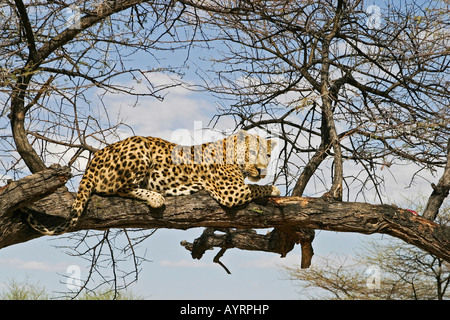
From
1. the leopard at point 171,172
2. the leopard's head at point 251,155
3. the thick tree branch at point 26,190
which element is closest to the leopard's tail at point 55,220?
the leopard at point 171,172

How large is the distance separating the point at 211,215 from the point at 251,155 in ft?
2.99

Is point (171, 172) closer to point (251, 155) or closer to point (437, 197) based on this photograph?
point (251, 155)

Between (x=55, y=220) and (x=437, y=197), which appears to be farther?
(x=437, y=197)

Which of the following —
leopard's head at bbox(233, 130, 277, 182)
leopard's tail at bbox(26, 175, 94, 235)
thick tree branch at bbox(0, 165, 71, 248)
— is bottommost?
leopard's tail at bbox(26, 175, 94, 235)

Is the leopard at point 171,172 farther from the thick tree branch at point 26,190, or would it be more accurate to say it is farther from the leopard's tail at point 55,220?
the thick tree branch at point 26,190

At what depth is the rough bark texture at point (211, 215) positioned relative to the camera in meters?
5.20

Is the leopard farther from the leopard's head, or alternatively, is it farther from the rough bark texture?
the rough bark texture

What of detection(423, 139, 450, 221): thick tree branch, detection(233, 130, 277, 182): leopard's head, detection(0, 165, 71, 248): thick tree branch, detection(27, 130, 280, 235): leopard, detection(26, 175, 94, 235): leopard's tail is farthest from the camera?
detection(423, 139, 450, 221): thick tree branch

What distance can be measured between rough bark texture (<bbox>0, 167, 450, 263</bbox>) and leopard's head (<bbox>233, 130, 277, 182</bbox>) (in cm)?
41

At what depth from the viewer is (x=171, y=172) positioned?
589cm

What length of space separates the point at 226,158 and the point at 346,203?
1467mm

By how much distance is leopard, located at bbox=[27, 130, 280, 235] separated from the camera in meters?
5.62

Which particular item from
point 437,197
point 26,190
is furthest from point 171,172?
point 437,197

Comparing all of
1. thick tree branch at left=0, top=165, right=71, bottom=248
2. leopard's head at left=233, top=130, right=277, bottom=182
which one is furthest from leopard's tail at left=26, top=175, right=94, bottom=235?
leopard's head at left=233, top=130, right=277, bottom=182
